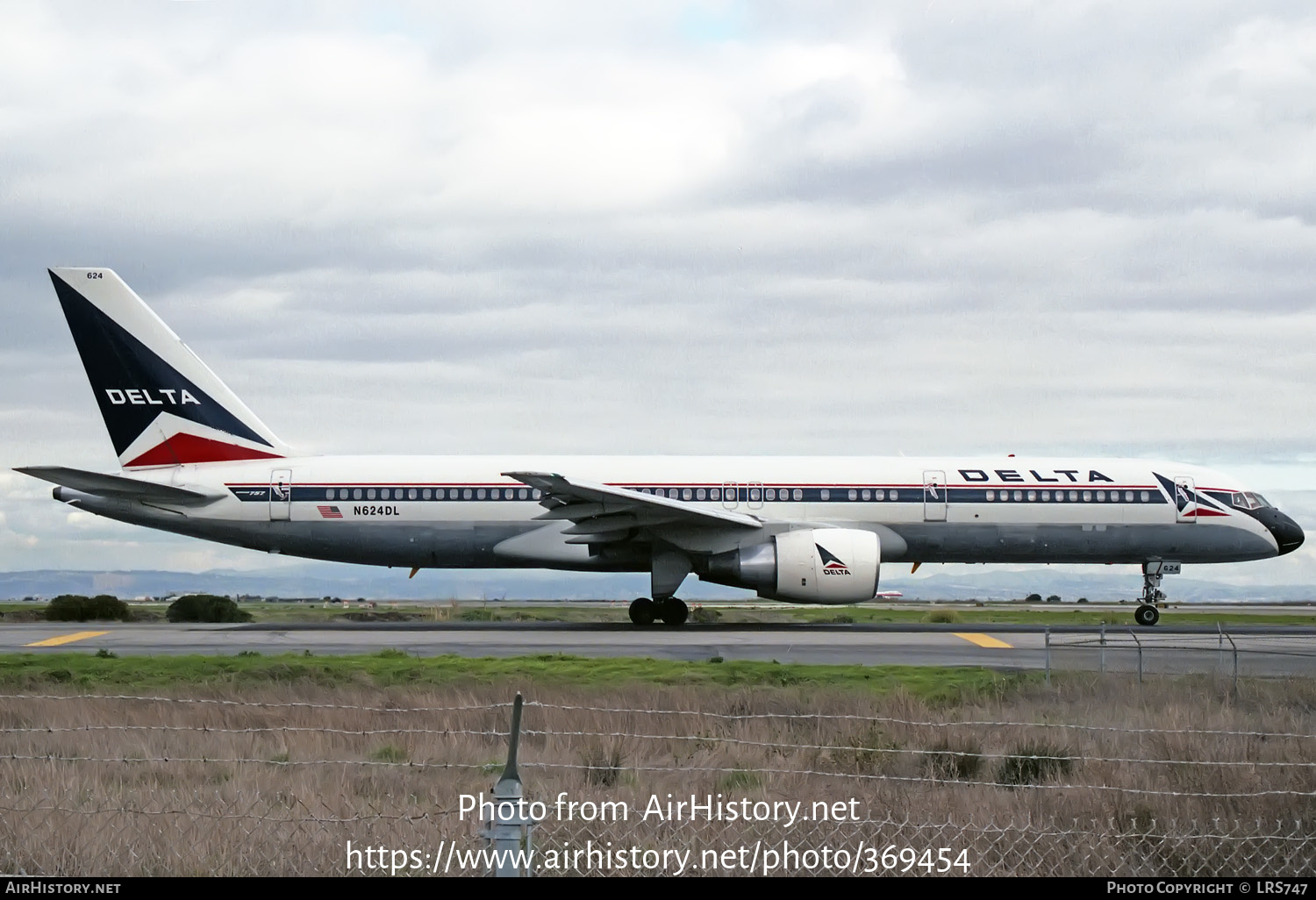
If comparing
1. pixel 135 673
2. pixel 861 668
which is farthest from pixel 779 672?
pixel 135 673

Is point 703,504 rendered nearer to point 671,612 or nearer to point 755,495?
point 755,495

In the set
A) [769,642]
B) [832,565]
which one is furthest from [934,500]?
[769,642]

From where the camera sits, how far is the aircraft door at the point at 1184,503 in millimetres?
28812

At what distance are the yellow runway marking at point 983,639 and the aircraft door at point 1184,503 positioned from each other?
6.22 m

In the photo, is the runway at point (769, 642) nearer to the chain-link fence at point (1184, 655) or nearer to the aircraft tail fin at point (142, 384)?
the chain-link fence at point (1184, 655)

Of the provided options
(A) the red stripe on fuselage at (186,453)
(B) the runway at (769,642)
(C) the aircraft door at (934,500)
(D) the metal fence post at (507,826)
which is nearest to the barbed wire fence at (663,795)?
(D) the metal fence post at (507,826)

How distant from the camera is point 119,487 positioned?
86.9ft

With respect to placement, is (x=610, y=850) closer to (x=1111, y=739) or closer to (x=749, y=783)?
(x=749, y=783)

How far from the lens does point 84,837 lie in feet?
25.0

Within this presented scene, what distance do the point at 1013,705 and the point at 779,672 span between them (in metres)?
3.47

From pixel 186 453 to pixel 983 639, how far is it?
16897 mm

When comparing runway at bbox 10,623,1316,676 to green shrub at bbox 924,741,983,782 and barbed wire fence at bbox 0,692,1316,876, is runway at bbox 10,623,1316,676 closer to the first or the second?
barbed wire fence at bbox 0,692,1316,876

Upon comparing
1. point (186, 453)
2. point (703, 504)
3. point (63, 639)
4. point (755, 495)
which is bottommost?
point (63, 639)

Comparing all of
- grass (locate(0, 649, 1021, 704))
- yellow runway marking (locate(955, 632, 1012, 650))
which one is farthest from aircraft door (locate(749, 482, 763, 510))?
grass (locate(0, 649, 1021, 704))
